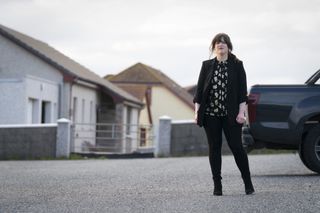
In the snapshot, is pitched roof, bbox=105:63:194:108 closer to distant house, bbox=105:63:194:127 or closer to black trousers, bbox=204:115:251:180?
distant house, bbox=105:63:194:127

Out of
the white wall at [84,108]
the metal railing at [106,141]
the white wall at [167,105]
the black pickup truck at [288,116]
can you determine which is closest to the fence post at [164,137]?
the metal railing at [106,141]

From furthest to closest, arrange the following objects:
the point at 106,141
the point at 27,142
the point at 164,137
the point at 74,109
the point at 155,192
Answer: the point at 106,141
the point at 74,109
the point at 164,137
the point at 27,142
the point at 155,192

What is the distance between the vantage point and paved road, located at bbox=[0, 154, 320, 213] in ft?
29.8

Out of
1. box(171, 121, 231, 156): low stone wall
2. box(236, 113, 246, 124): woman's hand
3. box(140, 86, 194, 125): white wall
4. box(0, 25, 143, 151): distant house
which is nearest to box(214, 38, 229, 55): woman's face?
box(236, 113, 246, 124): woman's hand

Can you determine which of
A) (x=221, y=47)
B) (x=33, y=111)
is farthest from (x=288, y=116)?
(x=33, y=111)

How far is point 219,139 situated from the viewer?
10.3m

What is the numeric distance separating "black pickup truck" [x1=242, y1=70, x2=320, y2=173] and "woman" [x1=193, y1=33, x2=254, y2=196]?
11.0 ft

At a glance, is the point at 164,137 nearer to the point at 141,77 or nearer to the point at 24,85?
the point at 24,85

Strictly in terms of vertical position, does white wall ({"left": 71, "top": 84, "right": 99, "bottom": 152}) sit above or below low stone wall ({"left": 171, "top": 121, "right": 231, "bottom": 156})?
above

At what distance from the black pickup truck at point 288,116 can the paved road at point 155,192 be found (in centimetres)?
53

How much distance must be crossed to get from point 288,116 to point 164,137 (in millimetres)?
14931

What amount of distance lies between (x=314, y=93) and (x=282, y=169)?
254cm

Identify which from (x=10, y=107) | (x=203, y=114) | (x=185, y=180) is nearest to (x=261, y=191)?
(x=203, y=114)

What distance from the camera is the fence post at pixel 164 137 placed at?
92.7 feet
